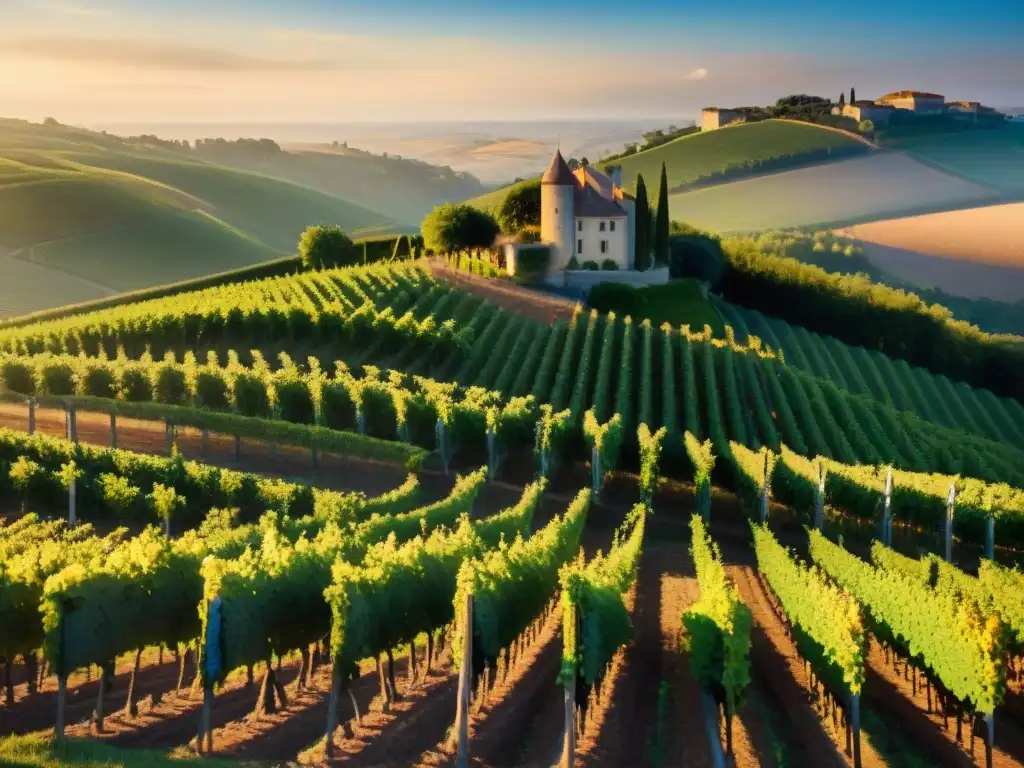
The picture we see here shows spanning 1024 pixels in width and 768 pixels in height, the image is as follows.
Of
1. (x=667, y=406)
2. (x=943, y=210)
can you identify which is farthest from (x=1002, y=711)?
(x=943, y=210)

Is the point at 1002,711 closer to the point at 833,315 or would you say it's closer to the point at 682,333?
the point at 682,333

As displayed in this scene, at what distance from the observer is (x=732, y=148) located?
131750 millimetres

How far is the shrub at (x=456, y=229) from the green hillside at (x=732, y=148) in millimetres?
63151

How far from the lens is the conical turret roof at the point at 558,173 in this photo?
6291 centimetres

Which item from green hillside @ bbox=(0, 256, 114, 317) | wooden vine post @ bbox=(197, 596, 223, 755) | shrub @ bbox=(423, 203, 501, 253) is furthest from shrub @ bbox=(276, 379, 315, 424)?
green hillside @ bbox=(0, 256, 114, 317)

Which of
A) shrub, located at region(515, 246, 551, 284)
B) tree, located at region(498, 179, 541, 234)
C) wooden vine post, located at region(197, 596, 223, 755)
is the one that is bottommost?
wooden vine post, located at region(197, 596, 223, 755)

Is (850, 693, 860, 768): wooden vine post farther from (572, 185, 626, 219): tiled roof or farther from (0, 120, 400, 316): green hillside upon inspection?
(0, 120, 400, 316): green hillside

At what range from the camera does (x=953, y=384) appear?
220ft

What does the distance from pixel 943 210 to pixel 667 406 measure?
101 metres

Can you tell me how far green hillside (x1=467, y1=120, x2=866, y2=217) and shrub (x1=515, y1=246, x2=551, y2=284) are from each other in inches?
2557

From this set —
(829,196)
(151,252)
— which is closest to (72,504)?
(151,252)

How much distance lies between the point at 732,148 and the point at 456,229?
79.3 m

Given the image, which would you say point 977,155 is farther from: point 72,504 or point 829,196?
point 72,504

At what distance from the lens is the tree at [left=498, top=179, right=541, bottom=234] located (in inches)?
2763
